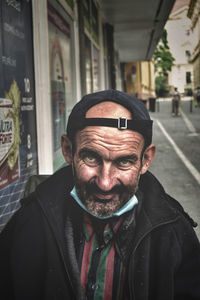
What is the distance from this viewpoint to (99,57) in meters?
9.88

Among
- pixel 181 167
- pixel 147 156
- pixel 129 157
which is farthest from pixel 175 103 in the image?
pixel 129 157

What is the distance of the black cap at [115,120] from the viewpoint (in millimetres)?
1293

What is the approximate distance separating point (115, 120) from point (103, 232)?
1.34 ft

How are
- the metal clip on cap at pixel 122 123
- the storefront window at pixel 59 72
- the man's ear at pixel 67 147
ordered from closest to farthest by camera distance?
1. the metal clip on cap at pixel 122 123
2. the man's ear at pixel 67 147
3. the storefront window at pixel 59 72

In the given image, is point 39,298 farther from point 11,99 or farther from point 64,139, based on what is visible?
point 11,99

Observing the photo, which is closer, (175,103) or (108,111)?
(108,111)

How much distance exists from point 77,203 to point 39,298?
0.36 m

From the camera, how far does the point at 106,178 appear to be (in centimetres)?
129

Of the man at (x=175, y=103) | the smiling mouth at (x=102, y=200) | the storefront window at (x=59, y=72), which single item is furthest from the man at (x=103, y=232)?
the man at (x=175, y=103)

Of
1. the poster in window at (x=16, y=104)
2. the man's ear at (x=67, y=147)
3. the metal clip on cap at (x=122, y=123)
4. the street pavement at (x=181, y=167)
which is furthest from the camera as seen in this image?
the street pavement at (x=181, y=167)

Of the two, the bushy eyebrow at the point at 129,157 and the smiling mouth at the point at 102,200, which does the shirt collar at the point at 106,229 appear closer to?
the smiling mouth at the point at 102,200

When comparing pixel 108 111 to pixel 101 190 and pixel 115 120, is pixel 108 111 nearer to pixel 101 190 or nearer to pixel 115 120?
pixel 115 120

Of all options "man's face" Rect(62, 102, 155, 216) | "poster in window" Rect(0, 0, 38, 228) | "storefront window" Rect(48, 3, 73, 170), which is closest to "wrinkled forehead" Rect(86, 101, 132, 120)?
"man's face" Rect(62, 102, 155, 216)

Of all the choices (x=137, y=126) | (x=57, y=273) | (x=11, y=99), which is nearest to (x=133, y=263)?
(x=57, y=273)
